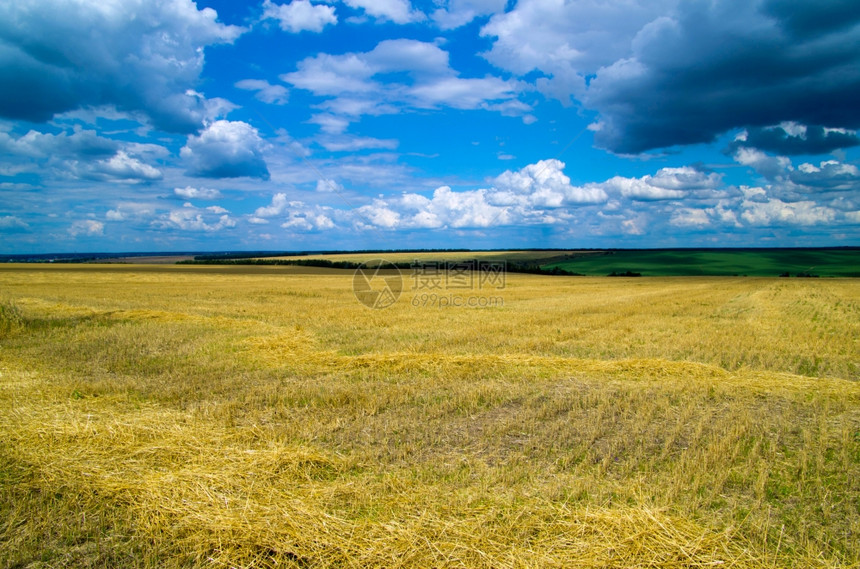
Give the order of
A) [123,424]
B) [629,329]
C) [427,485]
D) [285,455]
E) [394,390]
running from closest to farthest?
[427,485]
[285,455]
[123,424]
[394,390]
[629,329]

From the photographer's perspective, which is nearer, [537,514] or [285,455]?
[537,514]

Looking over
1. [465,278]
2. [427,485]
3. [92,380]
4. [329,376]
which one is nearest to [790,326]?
[329,376]

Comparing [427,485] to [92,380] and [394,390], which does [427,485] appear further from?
[92,380]

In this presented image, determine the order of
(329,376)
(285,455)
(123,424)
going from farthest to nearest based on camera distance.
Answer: (329,376) < (123,424) < (285,455)

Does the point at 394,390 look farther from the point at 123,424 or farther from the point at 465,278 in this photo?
the point at 465,278

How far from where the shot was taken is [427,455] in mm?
6035

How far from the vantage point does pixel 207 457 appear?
5.81 metres

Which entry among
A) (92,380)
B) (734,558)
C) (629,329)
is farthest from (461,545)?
(629,329)

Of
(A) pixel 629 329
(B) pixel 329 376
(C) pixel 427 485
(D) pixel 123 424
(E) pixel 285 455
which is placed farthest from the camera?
(A) pixel 629 329

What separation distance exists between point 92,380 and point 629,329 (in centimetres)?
1553

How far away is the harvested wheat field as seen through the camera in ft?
13.5

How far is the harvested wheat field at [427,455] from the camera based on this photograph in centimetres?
411

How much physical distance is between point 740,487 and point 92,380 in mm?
11160

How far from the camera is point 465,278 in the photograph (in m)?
46.4
